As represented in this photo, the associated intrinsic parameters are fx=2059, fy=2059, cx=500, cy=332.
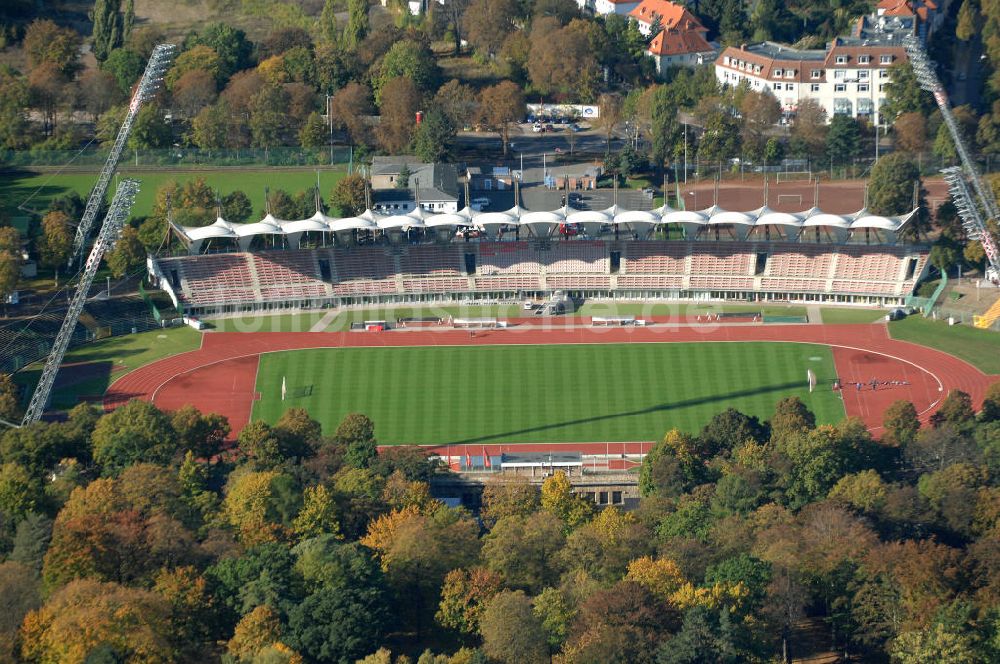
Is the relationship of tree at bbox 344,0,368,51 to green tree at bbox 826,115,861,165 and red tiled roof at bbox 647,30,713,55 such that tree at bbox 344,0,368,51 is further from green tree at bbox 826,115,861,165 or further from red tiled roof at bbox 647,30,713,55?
green tree at bbox 826,115,861,165

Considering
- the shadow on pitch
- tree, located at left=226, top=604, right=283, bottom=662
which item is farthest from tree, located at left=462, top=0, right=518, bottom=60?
tree, located at left=226, top=604, right=283, bottom=662

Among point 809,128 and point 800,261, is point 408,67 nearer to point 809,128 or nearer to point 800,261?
point 809,128

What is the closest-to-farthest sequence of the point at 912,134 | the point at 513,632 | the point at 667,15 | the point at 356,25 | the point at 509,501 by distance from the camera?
the point at 513,632, the point at 509,501, the point at 912,134, the point at 356,25, the point at 667,15

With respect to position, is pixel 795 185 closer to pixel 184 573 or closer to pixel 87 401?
pixel 87 401

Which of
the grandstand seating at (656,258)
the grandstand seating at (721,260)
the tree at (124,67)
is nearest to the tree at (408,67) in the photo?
the tree at (124,67)

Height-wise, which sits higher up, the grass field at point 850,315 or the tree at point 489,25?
the tree at point 489,25

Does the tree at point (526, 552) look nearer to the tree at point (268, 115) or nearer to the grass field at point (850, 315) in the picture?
the grass field at point (850, 315)

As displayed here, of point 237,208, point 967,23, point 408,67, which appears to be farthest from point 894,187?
point 237,208
